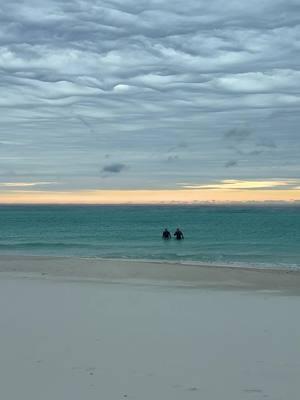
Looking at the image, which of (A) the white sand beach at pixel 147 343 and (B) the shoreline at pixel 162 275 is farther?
(B) the shoreline at pixel 162 275

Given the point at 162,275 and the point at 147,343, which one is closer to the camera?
the point at 147,343

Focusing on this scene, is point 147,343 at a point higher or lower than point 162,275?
higher

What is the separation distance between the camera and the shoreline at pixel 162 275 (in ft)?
61.4

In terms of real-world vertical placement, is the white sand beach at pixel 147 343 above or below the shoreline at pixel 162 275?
above

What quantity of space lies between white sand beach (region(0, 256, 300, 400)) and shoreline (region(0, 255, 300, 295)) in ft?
6.02

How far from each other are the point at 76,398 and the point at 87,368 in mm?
1180

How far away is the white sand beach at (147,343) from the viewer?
7211 millimetres

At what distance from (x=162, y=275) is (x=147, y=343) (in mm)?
12242

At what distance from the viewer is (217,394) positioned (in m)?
6.98

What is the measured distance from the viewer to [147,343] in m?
9.38

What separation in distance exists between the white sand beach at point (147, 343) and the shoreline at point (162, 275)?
1835 millimetres

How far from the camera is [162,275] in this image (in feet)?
70.8

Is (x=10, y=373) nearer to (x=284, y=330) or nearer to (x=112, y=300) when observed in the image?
(x=284, y=330)

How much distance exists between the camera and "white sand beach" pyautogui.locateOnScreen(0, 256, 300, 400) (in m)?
7.21
